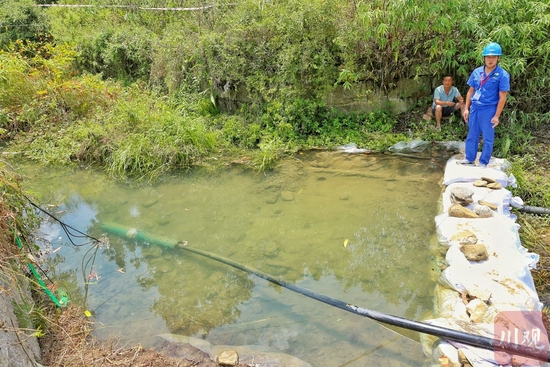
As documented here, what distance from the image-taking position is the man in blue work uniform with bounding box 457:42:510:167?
4.33 metres

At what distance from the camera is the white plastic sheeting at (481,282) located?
2.66 meters

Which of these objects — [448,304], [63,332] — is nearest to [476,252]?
[448,304]

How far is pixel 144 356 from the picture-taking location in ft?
10.2

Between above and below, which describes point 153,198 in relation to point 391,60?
below

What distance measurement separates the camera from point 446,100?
5.97m

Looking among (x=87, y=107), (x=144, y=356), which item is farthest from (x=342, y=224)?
(x=87, y=107)

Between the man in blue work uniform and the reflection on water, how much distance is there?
0.68 metres

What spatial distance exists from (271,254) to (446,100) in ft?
12.4

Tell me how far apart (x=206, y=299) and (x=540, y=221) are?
11.7 feet

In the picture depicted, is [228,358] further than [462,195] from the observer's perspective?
No

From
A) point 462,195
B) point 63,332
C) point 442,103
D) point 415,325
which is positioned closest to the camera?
point 415,325

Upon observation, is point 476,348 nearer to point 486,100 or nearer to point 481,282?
point 481,282

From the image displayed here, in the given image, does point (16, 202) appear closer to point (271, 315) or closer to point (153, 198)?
point (153, 198)

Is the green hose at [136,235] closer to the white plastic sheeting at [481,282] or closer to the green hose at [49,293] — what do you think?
the green hose at [49,293]
